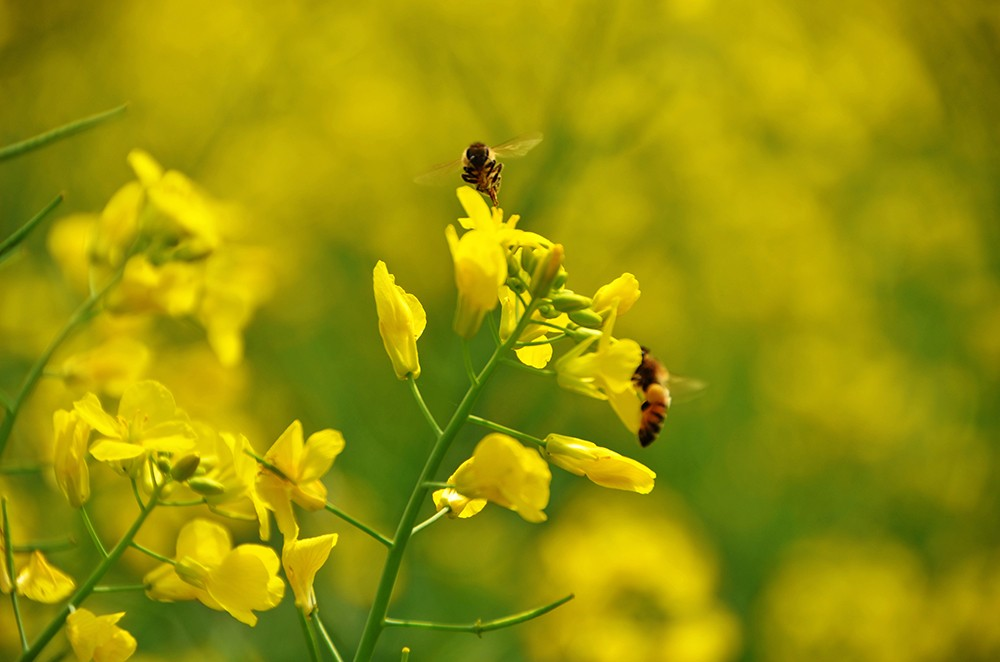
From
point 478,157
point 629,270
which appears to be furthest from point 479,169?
point 629,270

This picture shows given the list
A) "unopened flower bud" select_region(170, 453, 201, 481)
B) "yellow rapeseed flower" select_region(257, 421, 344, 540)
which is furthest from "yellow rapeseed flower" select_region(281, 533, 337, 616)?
"unopened flower bud" select_region(170, 453, 201, 481)

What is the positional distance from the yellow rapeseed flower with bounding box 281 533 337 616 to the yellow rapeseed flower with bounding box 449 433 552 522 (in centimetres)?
16

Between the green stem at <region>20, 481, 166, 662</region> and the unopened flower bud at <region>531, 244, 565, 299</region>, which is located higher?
the unopened flower bud at <region>531, 244, 565, 299</region>

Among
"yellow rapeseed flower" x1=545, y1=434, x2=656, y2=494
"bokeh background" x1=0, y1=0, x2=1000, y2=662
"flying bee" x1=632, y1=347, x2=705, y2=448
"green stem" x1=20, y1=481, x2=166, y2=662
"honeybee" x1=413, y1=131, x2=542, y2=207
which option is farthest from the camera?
"bokeh background" x1=0, y1=0, x2=1000, y2=662

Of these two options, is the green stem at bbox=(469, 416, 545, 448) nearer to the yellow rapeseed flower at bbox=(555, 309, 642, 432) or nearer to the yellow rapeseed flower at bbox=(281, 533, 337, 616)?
the yellow rapeseed flower at bbox=(555, 309, 642, 432)

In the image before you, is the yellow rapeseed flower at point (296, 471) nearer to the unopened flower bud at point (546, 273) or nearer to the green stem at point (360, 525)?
the green stem at point (360, 525)

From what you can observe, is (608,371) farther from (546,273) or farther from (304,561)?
(304,561)

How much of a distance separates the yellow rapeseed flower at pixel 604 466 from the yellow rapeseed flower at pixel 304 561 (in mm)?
212

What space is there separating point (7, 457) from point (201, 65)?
2.45 meters

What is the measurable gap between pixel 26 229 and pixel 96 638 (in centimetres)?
33

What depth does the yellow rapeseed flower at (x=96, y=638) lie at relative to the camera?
2.41 feet

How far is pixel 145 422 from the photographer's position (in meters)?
0.79

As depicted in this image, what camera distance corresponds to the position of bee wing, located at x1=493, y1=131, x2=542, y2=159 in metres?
1.50

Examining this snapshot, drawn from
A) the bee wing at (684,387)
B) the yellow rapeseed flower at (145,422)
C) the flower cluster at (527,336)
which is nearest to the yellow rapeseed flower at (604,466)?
the flower cluster at (527,336)
